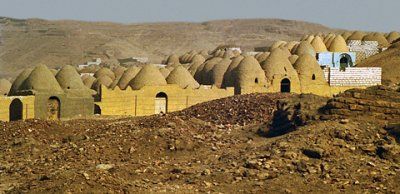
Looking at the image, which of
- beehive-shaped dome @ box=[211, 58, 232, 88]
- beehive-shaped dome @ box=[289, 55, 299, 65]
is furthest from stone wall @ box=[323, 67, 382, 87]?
beehive-shaped dome @ box=[211, 58, 232, 88]

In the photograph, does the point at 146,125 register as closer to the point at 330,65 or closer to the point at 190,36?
the point at 330,65

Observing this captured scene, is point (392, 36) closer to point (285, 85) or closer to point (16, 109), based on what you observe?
point (285, 85)

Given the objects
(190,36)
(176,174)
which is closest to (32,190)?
(176,174)

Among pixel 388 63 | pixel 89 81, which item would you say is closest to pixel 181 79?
pixel 89 81

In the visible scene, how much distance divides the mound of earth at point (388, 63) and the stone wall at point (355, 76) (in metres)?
0.43

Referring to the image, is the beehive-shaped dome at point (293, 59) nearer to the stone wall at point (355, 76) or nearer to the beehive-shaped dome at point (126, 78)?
the stone wall at point (355, 76)

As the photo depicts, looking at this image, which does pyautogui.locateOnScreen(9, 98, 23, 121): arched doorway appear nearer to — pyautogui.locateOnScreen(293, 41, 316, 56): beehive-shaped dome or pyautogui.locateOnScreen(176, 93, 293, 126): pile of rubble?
pyautogui.locateOnScreen(176, 93, 293, 126): pile of rubble

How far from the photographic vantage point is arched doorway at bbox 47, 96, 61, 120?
79.8 ft

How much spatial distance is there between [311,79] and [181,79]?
16.9 ft

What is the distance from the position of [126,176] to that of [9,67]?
2401 inches

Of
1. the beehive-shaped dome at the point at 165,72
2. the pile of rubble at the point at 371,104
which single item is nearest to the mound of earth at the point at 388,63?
the beehive-shaped dome at the point at 165,72

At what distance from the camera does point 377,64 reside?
1261 inches

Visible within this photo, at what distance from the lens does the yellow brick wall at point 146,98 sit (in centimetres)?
2603

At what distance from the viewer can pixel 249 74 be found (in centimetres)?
2820
